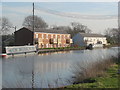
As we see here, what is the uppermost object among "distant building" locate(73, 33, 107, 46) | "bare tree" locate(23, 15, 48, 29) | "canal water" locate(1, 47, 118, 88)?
"bare tree" locate(23, 15, 48, 29)

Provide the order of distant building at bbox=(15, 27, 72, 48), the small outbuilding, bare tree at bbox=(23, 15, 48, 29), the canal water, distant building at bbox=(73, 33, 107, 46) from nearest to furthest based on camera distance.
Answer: the canal water, the small outbuilding, distant building at bbox=(15, 27, 72, 48), bare tree at bbox=(23, 15, 48, 29), distant building at bbox=(73, 33, 107, 46)

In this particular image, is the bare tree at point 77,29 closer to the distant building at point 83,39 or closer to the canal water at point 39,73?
the distant building at point 83,39

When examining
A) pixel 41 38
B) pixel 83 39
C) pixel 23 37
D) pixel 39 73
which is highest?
pixel 23 37

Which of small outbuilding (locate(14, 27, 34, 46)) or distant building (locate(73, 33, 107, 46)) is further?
distant building (locate(73, 33, 107, 46))

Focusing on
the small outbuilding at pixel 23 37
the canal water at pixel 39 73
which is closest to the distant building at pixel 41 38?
the small outbuilding at pixel 23 37

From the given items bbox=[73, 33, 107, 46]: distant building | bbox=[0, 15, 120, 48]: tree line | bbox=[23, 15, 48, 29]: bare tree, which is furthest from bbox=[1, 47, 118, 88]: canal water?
bbox=[73, 33, 107, 46]: distant building

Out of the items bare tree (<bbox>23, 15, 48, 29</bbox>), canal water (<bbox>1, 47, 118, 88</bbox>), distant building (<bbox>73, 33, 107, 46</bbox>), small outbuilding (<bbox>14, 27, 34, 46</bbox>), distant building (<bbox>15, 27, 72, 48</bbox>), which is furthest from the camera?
distant building (<bbox>73, 33, 107, 46</bbox>)

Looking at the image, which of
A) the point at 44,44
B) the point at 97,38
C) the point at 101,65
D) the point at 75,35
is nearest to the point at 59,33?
the point at 44,44

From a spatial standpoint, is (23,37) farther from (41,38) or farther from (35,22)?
(35,22)

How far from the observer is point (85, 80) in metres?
13.0

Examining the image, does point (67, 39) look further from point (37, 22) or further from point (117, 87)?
point (117, 87)

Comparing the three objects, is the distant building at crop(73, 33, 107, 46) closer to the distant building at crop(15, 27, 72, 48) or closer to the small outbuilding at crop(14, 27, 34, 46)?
the distant building at crop(15, 27, 72, 48)

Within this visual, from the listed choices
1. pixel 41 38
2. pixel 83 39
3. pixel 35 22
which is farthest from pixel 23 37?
pixel 83 39

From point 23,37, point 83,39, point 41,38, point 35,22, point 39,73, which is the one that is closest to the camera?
point 39,73
